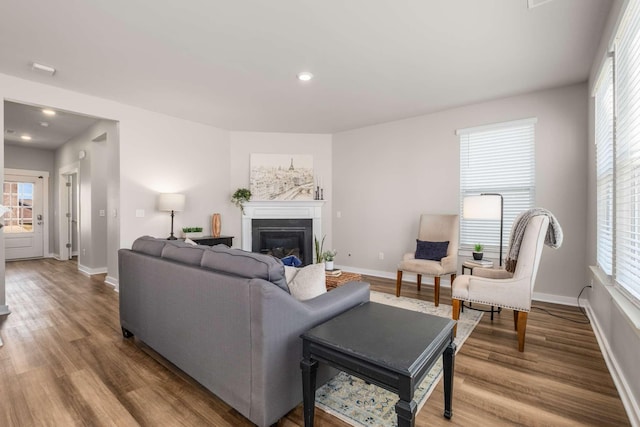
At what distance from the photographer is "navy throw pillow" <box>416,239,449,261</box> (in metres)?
3.93

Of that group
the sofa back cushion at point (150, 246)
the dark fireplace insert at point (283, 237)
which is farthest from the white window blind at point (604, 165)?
the dark fireplace insert at point (283, 237)

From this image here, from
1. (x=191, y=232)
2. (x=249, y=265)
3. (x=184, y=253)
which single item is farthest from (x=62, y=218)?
(x=249, y=265)

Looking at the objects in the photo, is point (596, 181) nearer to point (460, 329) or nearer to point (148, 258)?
point (460, 329)

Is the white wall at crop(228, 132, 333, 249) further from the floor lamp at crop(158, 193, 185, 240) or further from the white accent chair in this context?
the white accent chair

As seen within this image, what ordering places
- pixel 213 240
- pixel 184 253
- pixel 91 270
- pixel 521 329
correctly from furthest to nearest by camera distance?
pixel 91 270
pixel 213 240
pixel 521 329
pixel 184 253

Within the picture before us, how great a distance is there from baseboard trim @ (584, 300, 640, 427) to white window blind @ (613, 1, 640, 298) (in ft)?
1.82

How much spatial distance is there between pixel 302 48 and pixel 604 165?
287 centimetres

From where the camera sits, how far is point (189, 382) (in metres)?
1.94

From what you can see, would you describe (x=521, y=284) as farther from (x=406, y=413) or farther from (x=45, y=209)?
(x=45, y=209)

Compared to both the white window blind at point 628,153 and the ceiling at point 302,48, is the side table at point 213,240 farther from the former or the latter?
the white window blind at point 628,153

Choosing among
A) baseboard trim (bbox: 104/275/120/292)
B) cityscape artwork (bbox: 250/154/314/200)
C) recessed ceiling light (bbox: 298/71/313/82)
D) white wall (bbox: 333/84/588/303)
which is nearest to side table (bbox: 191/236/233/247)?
cityscape artwork (bbox: 250/154/314/200)

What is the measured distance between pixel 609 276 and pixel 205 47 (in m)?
3.87


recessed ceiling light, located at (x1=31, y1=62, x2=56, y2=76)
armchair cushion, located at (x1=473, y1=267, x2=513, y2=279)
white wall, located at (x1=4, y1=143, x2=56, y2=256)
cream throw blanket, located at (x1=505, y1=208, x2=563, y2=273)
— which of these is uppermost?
recessed ceiling light, located at (x1=31, y1=62, x2=56, y2=76)

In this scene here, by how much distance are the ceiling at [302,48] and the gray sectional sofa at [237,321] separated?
5.85ft
